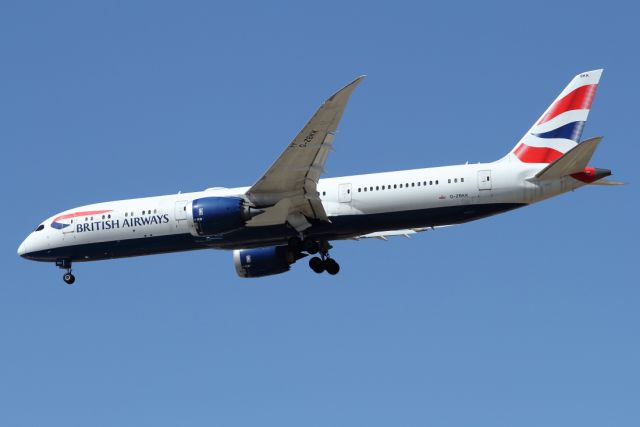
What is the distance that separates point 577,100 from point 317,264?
1089 centimetres

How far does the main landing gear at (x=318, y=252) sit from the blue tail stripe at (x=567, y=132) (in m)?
8.49

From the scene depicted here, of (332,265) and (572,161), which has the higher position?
(572,161)

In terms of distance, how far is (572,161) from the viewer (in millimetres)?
38594

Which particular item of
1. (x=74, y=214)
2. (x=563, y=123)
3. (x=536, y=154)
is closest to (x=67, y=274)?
(x=74, y=214)

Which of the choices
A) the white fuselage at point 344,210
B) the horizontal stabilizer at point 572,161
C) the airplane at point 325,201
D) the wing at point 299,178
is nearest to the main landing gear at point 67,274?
the white fuselage at point 344,210

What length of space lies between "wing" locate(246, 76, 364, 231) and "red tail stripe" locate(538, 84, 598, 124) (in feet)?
27.2

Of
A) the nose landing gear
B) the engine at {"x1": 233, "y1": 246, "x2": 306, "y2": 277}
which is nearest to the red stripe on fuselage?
the nose landing gear

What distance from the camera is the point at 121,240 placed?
143ft

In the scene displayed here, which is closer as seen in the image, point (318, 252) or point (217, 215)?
point (217, 215)

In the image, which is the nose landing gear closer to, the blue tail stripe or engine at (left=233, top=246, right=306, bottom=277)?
engine at (left=233, top=246, right=306, bottom=277)

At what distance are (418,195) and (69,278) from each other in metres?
13.9

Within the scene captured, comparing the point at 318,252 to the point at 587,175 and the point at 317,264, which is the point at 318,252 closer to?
the point at 317,264

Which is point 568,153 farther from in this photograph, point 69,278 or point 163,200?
point 69,278

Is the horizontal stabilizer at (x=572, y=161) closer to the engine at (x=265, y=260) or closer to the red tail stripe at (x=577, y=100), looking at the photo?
the red tail stripe at (x=577, y=100)
